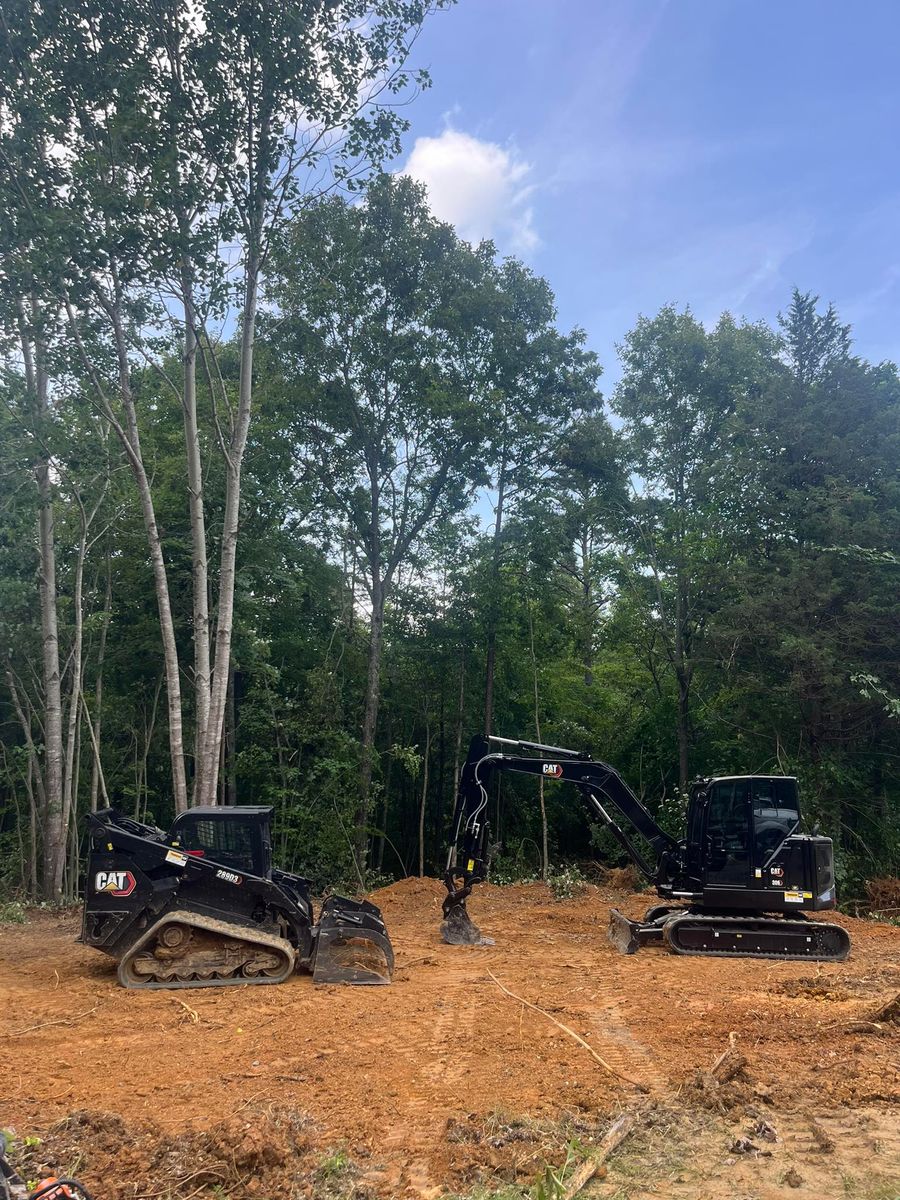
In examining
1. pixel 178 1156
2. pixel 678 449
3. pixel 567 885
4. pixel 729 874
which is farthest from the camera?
pixel 678 449

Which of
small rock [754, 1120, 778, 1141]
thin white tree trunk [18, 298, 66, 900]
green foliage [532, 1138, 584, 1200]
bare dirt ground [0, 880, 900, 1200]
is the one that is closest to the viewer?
green foliage [532, 1138, 584, 1200]

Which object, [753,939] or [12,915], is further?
[12,915]

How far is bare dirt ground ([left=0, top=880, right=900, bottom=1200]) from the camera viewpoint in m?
4.06

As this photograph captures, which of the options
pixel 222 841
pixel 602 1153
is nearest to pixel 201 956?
pixel 222 841

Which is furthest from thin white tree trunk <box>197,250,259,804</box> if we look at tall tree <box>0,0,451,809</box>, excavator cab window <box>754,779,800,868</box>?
excavator cab window <box>754,779,800,868</box>

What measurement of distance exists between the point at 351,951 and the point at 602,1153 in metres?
4.32

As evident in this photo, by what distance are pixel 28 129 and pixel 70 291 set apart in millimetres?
2262

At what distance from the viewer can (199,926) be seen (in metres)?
7.74

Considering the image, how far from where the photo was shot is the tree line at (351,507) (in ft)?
39.5

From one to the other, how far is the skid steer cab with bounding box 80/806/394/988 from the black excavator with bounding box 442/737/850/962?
237cm

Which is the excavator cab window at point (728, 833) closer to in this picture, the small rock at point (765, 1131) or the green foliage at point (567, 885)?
the small rock at point (765, 1131)

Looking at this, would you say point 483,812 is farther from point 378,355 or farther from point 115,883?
point 378,355

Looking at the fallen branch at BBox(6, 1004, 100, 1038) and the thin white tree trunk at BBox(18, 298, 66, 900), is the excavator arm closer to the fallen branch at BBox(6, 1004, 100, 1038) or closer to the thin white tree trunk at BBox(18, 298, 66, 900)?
the fallen branch at BBox(6, 1004, 100, 1038)

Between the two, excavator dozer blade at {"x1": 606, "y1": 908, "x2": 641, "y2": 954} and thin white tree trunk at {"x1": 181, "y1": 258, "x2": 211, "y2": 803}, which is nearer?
excavator dozer blade at {"x1": 606, "y1": 908, "x2": 641, "y2": 954}
